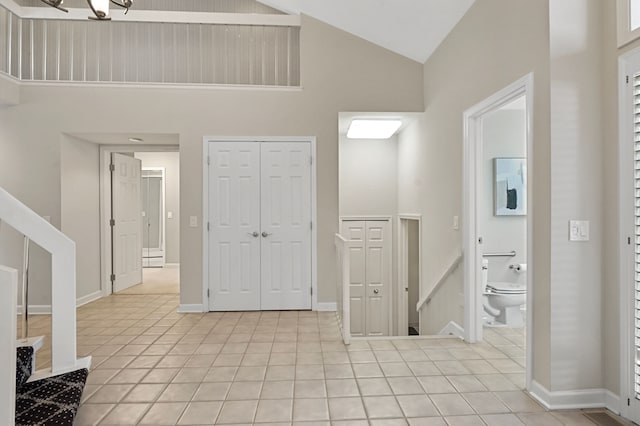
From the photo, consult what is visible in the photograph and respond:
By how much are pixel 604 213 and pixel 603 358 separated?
866 millimetres

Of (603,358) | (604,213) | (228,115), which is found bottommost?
(603,358)

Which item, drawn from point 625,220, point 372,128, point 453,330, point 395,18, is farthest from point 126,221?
point 625,220

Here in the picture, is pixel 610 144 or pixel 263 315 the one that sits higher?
pixel 610 144

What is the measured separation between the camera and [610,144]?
218cm

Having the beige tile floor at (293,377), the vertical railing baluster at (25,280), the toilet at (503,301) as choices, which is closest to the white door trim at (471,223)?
the beige tile floor at (293,377)

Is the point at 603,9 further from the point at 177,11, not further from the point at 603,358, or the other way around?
the point at 177,11

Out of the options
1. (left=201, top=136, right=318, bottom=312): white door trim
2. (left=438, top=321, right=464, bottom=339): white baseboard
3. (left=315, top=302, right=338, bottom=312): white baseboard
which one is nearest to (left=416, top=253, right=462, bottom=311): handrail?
(left=438, top=321, right=464, bottom=339): white baseboard

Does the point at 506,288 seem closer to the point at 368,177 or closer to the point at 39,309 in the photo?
the point at 368,177

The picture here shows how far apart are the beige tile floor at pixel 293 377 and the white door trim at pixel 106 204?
1228 mm

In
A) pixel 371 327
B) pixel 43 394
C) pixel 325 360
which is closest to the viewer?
pixel 43 394

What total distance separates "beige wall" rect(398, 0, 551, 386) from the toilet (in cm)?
57

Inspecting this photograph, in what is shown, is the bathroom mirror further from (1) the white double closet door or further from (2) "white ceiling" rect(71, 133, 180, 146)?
(2) "white ceiling" rect(71, 133, 180, 146)

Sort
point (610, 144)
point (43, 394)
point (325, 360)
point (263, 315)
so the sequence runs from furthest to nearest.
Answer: point (263, 315) → point (325, 360) → point (610, 144) → point (43, 394)

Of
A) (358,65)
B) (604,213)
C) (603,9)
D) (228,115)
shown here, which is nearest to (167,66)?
(228,115)
